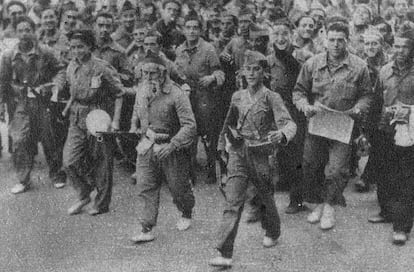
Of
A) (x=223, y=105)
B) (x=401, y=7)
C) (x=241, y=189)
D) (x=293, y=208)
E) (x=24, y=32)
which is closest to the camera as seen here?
(x=241, y=189)

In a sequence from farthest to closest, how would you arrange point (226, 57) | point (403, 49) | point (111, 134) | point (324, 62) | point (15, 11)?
point (15, 11), point (226, 57), point (111, 134), point (324, 62), point (403, 49)

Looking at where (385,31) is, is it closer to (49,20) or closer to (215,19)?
(215,19)

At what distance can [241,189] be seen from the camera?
673 cm

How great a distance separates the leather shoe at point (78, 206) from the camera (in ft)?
28.0

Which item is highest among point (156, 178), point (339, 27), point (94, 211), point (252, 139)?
point (339, 27)

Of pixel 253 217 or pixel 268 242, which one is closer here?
pixel 268 242

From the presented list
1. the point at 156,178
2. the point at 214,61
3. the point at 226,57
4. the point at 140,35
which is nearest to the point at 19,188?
the point at 140,35

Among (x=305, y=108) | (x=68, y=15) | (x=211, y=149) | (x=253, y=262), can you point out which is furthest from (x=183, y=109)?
(x=68, y=15)

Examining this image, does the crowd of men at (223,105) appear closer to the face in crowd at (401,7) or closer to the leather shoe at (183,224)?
the leather shoe at (183,224)

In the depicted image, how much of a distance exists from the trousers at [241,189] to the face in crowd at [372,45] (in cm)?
255

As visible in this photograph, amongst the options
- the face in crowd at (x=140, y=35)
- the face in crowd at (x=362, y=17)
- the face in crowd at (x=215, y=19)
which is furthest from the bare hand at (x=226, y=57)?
the face in crowd at (x=362, y=17)

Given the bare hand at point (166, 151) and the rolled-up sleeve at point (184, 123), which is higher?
the rolled-up sleeve at point (184, 123)

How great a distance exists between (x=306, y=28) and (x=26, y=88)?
3974 mm

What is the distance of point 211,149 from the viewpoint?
9.81 m
